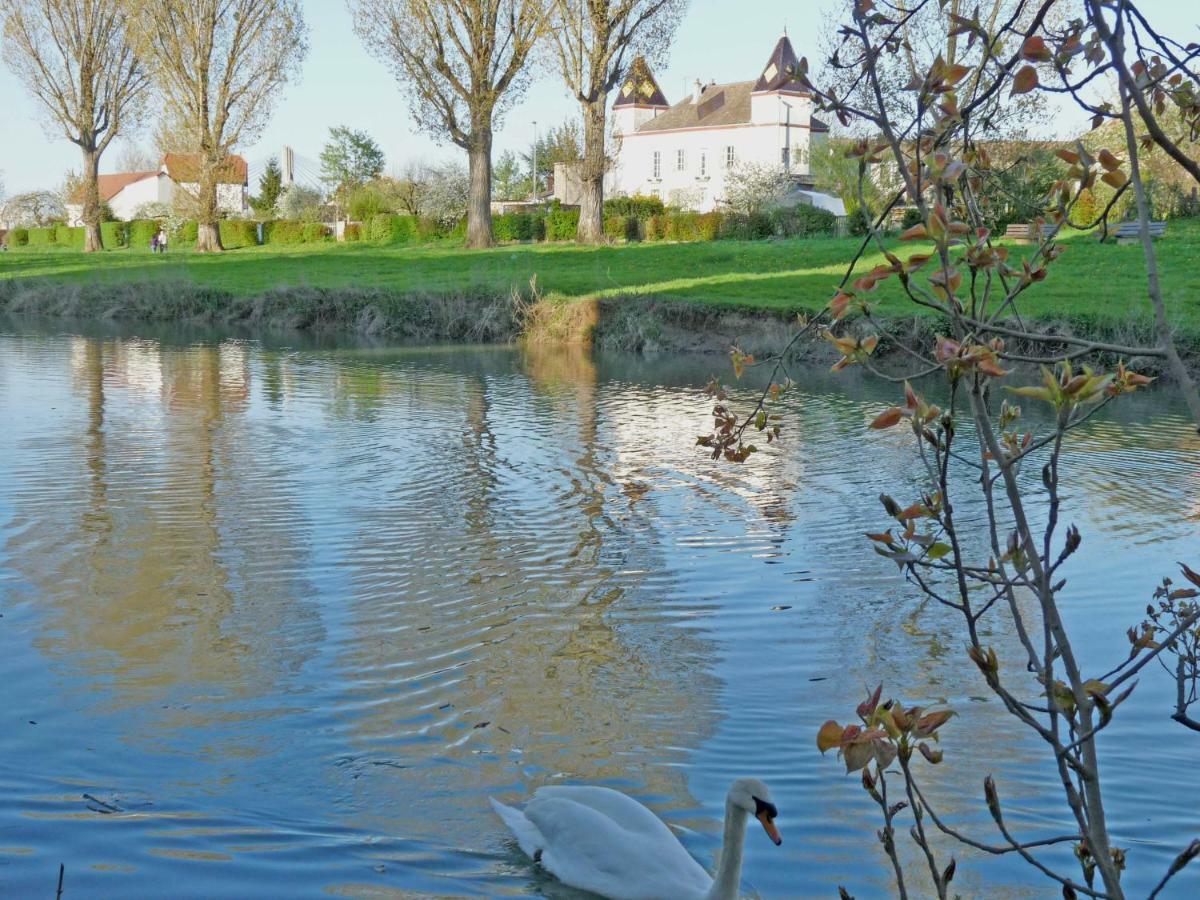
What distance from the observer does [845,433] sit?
46.2 ft

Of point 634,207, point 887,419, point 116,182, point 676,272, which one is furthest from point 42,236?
point 887,419

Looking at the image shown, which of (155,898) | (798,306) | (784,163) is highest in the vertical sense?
(784,163)

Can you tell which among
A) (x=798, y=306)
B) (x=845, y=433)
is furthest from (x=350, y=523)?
(x=798, y=306)

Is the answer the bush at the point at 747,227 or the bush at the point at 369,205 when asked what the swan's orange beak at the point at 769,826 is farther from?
the bush at the point at 369,205

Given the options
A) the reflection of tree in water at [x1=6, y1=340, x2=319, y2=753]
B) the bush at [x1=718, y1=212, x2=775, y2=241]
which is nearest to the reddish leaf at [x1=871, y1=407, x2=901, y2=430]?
the reflection of tree in water at [x1=6, y1=340, x2=319, y2=753]

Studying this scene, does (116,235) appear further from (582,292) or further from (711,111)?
(582,292)

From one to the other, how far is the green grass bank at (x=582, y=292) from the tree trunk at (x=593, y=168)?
9.29ft

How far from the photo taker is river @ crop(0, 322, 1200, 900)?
5016 millimetres

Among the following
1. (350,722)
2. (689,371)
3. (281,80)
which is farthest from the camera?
(281,80)

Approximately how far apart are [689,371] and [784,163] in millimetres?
51999

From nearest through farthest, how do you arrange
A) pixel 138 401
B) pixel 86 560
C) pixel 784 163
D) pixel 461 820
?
pixel 461 820, pixel 86 560, pixel 138 401, pixel 784 163

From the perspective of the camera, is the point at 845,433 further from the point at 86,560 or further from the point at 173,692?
the point at 173,692

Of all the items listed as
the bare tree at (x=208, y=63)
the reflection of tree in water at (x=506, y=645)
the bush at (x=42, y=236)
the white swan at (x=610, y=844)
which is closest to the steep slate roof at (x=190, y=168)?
the bare tree at (x=208, y=63)

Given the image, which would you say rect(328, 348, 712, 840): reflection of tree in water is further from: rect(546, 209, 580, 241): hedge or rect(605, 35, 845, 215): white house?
rect(605, 35, 845, 215): white house
